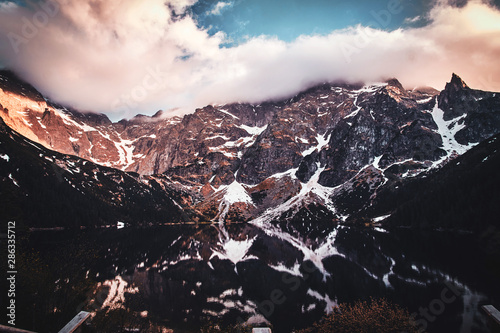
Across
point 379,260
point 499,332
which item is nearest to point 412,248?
point 379,260

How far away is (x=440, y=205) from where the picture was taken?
172375mm

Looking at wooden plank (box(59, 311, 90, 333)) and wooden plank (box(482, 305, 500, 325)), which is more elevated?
wooden plank (box(59, 311, 90, 333))

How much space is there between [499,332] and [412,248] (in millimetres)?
108937

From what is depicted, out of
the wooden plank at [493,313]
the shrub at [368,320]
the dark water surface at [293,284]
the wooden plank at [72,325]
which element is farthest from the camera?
the dark water surface at [293,284]

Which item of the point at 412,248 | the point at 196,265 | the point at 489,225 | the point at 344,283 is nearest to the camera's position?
the point at 344,283

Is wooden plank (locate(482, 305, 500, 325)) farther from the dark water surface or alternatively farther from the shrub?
the dark water surface

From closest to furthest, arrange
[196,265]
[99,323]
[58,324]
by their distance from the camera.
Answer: [58,324], [99,323], [196,265]

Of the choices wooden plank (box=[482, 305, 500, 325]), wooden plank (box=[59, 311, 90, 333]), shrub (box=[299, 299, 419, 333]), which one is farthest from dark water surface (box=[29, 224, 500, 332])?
wooden plank (box=[482, 305, 500, 325])

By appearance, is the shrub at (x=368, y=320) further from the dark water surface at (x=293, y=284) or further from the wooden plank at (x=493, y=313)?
the wooden plank at (x=493, y=313)

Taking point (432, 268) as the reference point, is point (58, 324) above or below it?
above

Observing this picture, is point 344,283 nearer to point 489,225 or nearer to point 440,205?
point 489,225

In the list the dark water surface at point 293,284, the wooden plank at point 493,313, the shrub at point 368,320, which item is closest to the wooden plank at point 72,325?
the wooden plank at point 493,313

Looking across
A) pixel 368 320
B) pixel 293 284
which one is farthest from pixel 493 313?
pixel 293 284

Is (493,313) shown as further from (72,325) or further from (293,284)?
(293,284)
